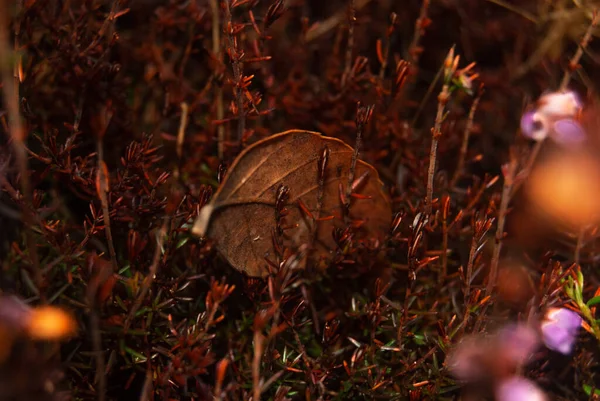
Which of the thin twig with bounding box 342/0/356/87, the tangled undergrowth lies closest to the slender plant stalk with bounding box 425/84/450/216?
the tangled undergrowth

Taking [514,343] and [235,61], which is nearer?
[514,343]

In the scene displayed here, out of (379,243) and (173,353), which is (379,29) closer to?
(379,243)

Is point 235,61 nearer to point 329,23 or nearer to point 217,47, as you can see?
point 217,47

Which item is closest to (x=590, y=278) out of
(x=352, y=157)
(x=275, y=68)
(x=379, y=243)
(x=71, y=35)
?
(x=379, y=243)

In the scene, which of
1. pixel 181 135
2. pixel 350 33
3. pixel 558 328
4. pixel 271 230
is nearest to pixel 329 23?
pixel 350 33

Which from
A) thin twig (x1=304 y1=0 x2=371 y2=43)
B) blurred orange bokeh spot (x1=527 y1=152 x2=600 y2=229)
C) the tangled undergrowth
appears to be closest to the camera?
the tangled undergrowth

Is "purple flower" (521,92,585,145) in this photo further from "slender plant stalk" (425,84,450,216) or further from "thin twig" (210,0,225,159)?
"thin twig" (210,0,225,159)

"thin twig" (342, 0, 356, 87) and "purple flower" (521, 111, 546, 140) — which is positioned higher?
"thin twig" (342, 0, 356, 87)

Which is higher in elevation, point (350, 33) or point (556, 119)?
point (350, 33)
